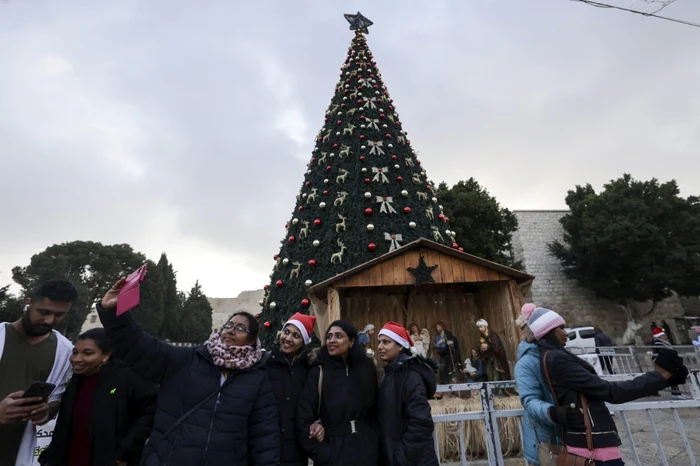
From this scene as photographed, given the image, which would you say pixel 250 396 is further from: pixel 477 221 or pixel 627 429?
pixel 477 221

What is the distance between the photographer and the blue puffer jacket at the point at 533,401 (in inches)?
92.0

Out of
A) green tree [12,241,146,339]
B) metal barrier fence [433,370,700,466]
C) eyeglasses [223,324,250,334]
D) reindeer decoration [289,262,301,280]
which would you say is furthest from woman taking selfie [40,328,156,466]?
green tree [12,241,146,339]

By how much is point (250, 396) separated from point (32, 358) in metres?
1.68

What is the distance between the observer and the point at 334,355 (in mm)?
2463

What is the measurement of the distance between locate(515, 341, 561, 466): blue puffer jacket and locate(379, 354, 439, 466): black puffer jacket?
2.46 ft

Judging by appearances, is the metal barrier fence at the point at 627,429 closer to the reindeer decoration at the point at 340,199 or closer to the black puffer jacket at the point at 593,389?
the black puffer jacket at the point at 593,389

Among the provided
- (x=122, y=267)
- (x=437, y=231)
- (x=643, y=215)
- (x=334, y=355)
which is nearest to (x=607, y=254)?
(x=643, y=215)

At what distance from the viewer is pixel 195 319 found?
104ft

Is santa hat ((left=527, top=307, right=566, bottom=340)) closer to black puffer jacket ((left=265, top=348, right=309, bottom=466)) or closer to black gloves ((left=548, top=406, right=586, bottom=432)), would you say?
black gloves ((left=548, top=406, right=586, bottom=432))

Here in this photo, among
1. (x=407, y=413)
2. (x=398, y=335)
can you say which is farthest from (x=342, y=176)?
(x=407, y=413)

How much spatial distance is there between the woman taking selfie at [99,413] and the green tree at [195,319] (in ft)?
101

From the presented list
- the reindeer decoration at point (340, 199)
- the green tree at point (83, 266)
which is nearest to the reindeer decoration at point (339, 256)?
the reindeer decoration at point (340, 199)

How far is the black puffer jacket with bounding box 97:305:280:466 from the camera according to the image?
184 cm

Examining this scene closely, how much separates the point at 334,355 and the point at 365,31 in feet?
36.4
